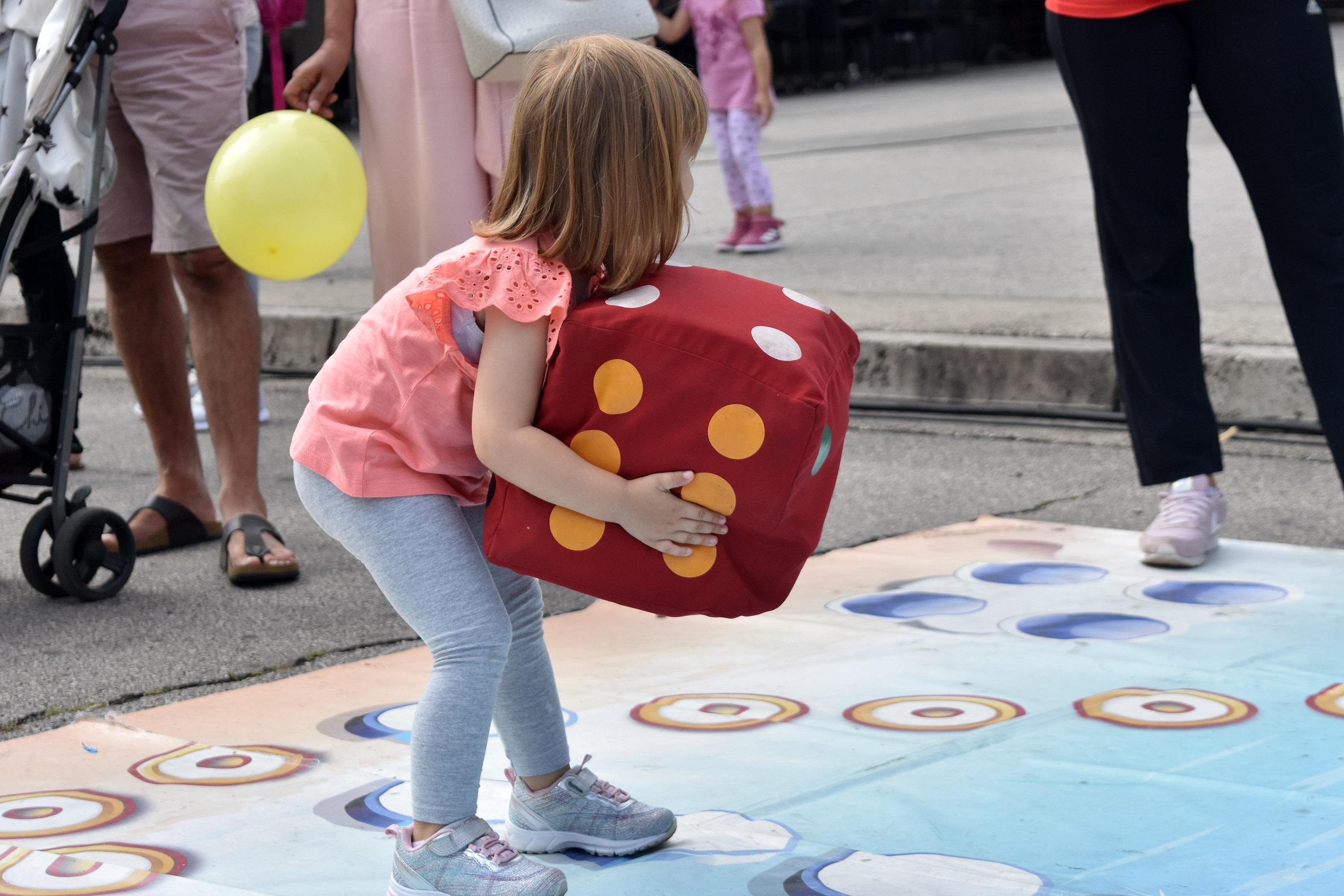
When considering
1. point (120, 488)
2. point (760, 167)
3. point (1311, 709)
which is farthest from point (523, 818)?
point (760, 167)

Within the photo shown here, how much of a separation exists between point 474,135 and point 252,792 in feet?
4.92

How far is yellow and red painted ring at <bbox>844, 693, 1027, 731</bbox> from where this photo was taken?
2.61m

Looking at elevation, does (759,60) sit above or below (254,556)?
above

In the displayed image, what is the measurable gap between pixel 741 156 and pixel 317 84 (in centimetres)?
485

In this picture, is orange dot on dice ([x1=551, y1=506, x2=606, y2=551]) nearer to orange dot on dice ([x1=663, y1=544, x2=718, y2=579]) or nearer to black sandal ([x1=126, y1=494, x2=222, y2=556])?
orange dot on dice ([x1=663, y1=544, x2=718, y2=579])

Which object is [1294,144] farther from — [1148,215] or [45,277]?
[45,277]

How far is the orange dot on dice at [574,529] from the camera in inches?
76.1

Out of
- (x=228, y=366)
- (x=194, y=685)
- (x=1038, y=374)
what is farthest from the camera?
(x=1038, y=374)

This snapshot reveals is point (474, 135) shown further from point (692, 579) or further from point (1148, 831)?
point (1148, 831)

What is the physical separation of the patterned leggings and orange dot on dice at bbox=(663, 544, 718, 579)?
6.14 meters

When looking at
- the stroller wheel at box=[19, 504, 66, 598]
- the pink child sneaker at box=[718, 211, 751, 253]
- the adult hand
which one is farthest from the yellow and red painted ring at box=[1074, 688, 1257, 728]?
the pink child sneaker at box=[718, 211, 751, 253]

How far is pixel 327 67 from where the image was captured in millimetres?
3307

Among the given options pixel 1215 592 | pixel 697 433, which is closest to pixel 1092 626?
pixel 1215 592

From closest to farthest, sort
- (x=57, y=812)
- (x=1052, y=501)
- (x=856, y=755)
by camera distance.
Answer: (x=57, y=812) → (x=856, y=755) → (x=1052, y=501)
